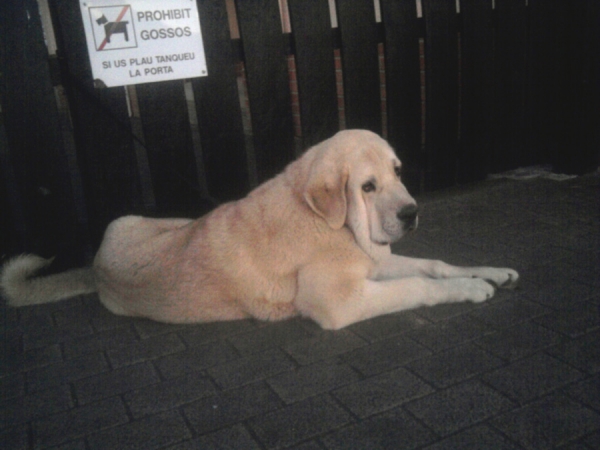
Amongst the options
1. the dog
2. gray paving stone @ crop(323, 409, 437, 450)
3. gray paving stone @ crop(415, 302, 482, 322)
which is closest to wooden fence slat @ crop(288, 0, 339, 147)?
the dog

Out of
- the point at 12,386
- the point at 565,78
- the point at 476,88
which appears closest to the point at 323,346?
the point at 12,386

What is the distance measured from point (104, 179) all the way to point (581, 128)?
5290mm

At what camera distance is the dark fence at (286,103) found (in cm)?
479

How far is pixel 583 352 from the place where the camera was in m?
Answer: 3.23

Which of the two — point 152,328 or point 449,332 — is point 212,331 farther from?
point 449,332

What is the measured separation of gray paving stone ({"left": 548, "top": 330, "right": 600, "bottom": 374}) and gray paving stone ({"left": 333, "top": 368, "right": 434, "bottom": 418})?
2.66 ft

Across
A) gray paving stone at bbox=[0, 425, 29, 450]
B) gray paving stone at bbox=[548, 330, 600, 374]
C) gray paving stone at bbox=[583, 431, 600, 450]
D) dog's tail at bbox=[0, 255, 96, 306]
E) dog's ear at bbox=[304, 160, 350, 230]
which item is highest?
dog's ear at bbox=[304, 160, 350, 230]

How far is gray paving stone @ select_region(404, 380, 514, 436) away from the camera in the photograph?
2.73 meters

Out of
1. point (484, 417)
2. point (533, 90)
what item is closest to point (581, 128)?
point (533, 90)

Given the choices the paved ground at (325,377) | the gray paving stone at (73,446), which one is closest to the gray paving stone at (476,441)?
the paved ground at (325,377)

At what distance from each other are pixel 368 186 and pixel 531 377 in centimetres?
146

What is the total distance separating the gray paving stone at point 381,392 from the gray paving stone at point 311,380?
0.27 ft

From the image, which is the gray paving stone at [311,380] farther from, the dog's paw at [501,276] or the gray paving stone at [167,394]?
the dog's paw at [501,276]

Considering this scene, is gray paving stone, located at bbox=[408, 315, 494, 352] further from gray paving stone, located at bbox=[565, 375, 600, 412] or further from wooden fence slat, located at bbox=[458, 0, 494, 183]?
wooden fence slat, located at bbox=[458, 0, 494, 183]
